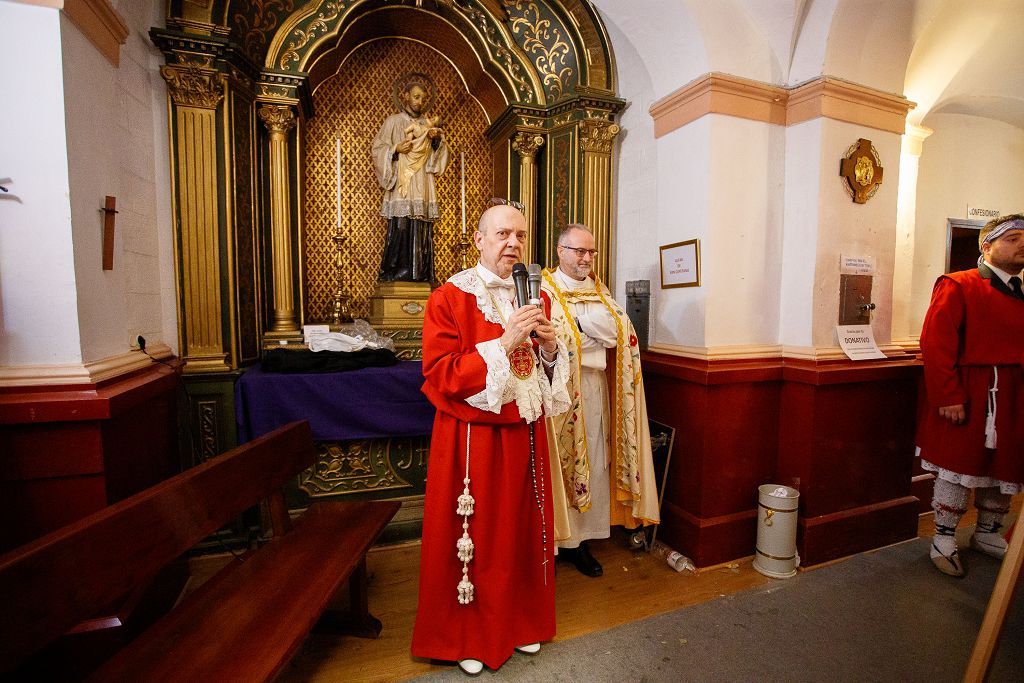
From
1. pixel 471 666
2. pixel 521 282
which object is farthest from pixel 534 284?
pixel 471 666

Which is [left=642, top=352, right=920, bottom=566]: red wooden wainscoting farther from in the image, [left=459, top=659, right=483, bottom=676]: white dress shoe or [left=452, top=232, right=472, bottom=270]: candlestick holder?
[left=452, top=232, right=472, bottom=270]: candlestick holder

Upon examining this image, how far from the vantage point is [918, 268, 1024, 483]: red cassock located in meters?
2.83

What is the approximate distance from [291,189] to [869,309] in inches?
162

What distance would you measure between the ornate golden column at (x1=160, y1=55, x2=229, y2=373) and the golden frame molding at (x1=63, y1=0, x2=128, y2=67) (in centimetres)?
43

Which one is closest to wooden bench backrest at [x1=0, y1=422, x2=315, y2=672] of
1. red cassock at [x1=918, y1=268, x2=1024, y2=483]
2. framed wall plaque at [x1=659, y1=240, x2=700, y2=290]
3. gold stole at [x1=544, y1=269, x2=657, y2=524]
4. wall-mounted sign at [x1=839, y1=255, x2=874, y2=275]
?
gold stole at [x1=544, y1=269, x2=657, y2=524]

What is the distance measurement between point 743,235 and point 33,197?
3.46m

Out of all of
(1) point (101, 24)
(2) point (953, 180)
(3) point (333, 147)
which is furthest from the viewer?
(2) point (953, 180)

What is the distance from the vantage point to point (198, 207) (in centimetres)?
299

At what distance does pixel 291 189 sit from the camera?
A: 12.4 ft

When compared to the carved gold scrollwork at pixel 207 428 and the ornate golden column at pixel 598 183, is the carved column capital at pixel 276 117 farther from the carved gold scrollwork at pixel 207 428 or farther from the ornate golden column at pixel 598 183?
the ornate golden column at pixel 598 183

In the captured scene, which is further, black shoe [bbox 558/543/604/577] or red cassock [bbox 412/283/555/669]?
black shoe [bbox 558/543/604/577]

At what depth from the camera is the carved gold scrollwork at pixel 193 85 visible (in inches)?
113

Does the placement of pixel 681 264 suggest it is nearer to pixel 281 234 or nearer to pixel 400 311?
pixel 400 311

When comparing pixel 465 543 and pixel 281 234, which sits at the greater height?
pixel 281 234
